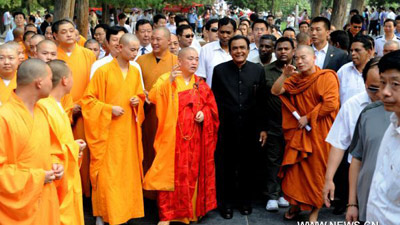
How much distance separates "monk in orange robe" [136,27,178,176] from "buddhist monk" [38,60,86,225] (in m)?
1.89

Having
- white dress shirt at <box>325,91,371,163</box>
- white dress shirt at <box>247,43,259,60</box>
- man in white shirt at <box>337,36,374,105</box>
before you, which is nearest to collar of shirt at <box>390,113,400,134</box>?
white dress shirt at <box>325,91,371,163</box>

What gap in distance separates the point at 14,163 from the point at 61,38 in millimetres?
2831

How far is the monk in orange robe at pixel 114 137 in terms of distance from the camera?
534 cm

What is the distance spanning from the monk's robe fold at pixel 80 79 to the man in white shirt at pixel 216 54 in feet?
4.65

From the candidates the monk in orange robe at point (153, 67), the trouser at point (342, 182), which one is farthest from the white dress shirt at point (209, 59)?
the trouser at point (342, 182)

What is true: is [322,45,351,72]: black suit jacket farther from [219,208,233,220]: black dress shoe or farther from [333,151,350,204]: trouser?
[219,208,233,220]: black dress shoe

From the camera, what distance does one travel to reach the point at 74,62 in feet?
19.8

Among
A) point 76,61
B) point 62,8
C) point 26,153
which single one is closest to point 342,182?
point 76,61

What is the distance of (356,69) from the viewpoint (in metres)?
5.81

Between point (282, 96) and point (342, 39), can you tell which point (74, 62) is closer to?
point (282, 96)

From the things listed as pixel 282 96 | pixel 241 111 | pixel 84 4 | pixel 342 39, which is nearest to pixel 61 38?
pixel 241 111

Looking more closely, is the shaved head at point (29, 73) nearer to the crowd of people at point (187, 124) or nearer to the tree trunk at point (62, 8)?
the crowd of people at point (187, 124)

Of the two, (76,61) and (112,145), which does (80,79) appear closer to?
(76,61)

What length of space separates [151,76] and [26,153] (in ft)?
8.75
